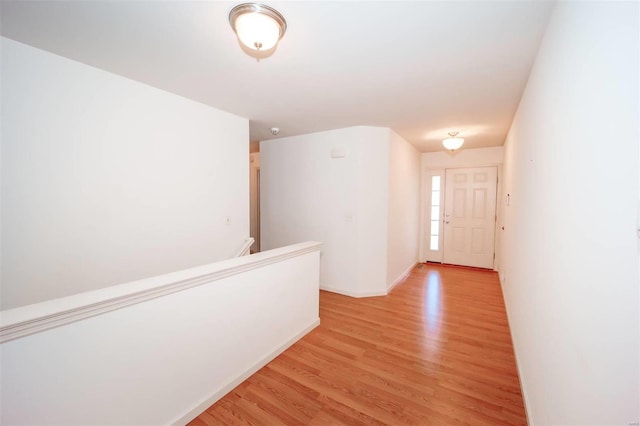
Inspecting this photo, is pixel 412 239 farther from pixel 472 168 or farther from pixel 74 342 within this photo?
pixel 74 342

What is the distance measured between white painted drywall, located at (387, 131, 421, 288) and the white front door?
2.19 feet

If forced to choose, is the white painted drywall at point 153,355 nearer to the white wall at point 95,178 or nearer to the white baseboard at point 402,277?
the white wall at point 95,178

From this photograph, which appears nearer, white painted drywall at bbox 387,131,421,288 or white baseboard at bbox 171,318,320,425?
white baseboard at bbox 171,318,320,425

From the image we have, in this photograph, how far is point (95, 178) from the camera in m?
2.08

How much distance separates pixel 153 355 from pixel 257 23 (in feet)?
6.40

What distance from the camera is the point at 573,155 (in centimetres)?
105

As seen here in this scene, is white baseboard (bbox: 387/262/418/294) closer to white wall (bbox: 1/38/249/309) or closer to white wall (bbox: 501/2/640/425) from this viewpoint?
white wall (bbox: 501/2/640/425)

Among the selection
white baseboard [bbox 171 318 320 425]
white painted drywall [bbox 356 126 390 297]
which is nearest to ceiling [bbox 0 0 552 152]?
white painted drywall [bbox 356 126 390 297]

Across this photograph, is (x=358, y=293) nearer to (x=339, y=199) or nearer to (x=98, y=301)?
(x=339, y=199)

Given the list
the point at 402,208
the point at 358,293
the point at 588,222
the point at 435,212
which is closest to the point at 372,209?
the point at 402,208

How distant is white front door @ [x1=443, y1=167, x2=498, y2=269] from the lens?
5203 mm

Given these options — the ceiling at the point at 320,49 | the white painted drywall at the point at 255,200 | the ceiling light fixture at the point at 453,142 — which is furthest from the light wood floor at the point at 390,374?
the white painted drywall at the point at 255,200

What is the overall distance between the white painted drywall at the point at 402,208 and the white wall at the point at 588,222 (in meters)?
2.50

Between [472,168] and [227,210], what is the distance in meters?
4.85
